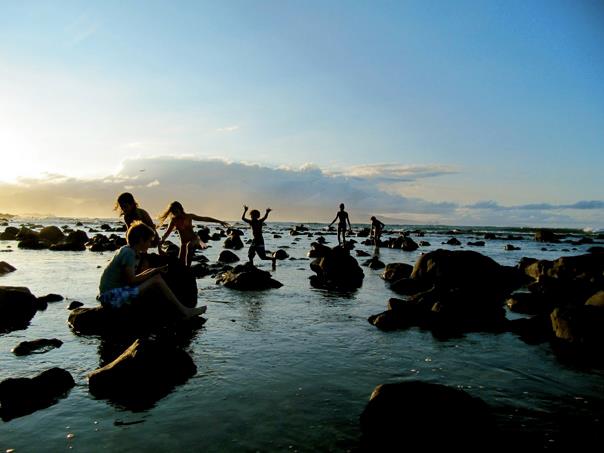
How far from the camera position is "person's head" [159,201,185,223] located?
1380cm

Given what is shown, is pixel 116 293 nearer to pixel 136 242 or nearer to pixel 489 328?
pixel 136 242

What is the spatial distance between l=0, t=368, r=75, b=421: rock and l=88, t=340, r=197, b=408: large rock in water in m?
0.38

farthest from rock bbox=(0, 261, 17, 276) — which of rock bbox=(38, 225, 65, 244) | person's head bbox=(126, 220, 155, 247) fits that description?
rock bbox=(38, 225, 65, 244)

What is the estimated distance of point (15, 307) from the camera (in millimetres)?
10336

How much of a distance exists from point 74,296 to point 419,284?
10.9 metres

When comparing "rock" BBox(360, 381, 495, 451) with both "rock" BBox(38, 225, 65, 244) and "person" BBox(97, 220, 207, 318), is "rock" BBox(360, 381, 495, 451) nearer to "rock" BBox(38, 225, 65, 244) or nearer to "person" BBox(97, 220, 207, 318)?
"person" BBox(97, 220, 207, 318)

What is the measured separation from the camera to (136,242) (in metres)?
8.23

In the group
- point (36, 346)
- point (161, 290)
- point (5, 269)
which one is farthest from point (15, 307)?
point (5, 269)

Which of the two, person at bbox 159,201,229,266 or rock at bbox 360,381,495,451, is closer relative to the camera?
rock at bbox 360,381,495,451

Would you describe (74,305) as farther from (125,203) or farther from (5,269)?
(5,269)

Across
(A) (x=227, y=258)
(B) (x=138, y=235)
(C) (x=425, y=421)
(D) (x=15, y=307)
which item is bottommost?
(C) (x=425, y=421)

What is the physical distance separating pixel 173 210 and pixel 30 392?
885cm

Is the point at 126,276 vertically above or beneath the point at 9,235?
above

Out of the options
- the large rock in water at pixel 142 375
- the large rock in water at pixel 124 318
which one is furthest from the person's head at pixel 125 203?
the large rock in water at pixel 142 375
